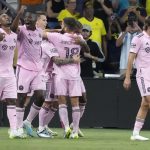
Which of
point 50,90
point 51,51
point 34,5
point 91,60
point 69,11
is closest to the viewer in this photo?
point 51,51

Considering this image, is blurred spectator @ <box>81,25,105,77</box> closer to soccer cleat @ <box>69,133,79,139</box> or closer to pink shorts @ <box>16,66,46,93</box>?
pink shorts @ <box>16,66,46,93</box>

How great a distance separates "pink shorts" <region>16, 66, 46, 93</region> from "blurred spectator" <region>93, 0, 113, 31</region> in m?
5.73

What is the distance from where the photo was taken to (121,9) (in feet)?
71.4

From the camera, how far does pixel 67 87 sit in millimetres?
16000

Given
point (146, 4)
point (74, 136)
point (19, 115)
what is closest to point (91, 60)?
point (146, 4)

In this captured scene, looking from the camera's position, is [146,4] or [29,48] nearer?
[29,48]

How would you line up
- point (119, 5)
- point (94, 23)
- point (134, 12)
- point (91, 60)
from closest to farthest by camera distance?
point (91, 60)
point (134, 12)
point (94, 23)
point (119, 5)

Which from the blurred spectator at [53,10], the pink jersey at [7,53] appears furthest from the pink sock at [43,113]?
the blurred spectator at [53,10]

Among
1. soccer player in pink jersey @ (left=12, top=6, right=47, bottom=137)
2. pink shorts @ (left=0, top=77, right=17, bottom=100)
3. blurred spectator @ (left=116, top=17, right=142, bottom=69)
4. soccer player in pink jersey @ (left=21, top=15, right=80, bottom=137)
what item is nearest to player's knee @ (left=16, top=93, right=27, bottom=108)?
soccer player in pink jersey @ (left=12, top=6, right=47, bottom=137)

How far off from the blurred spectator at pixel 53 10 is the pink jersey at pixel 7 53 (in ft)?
19.3

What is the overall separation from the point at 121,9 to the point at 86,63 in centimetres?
207

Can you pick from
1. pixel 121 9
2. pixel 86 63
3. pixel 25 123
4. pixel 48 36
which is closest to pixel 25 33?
pixel 48 36

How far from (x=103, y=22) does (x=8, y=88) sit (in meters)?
6.75

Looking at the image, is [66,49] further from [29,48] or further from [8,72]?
[8,72]
